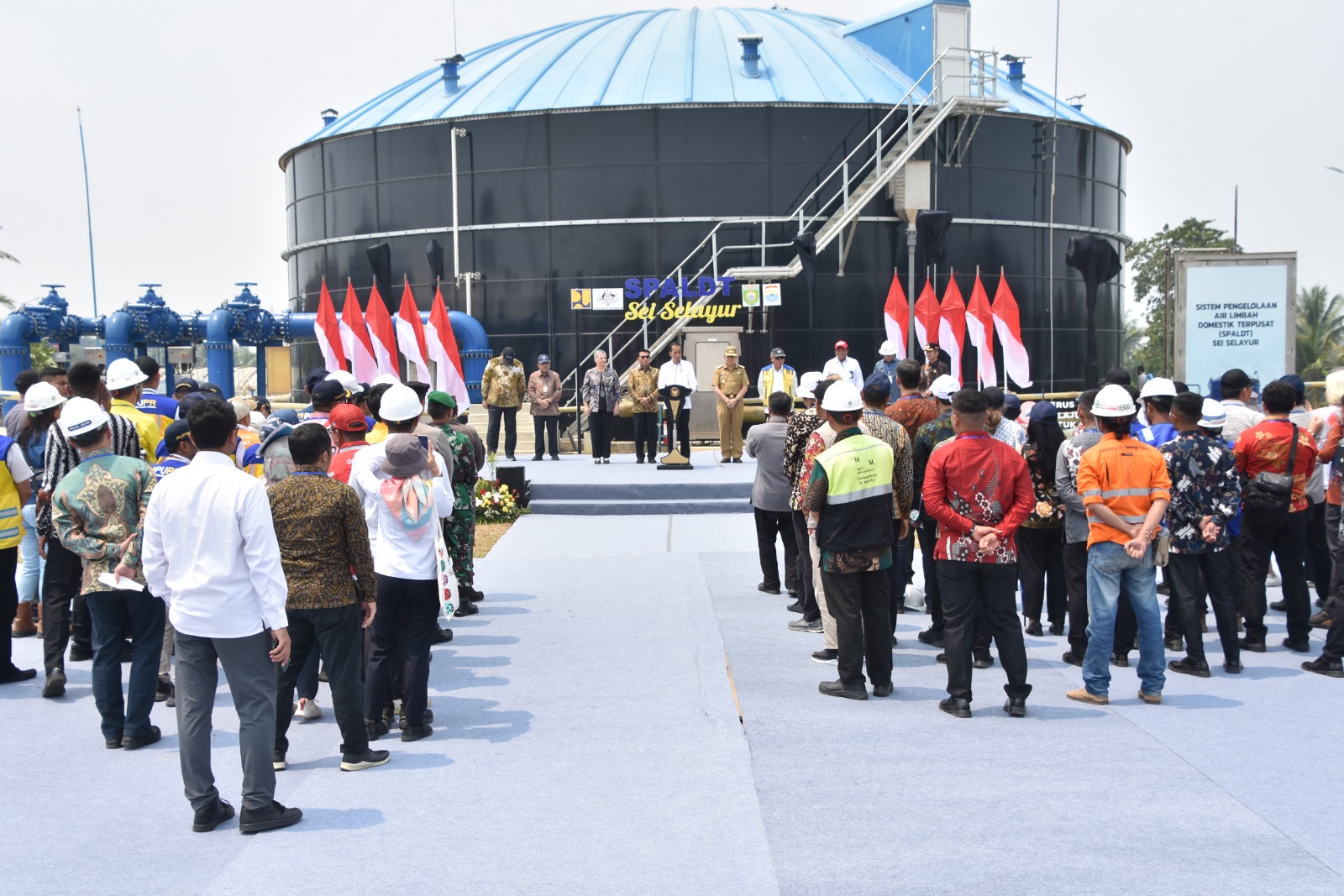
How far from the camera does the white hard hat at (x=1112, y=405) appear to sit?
707cm

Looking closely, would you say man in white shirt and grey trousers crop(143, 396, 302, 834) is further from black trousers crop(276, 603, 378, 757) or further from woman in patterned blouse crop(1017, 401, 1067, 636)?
woman in patterned blouse crop(1017, 401, 1067, 636)

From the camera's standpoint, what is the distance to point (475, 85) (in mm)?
32344

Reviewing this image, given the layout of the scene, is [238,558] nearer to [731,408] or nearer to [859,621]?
[859,621]

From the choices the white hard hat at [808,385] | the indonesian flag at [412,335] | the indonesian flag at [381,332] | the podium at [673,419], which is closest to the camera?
the white hard hat at [808,385]

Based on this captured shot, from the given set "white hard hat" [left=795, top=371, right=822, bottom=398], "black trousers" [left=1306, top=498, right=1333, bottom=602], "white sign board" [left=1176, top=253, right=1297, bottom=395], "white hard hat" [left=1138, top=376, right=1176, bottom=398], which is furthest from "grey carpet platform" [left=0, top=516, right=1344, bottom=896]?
"white sign board" [left=1176, top=253, right=1297, bottom=395]

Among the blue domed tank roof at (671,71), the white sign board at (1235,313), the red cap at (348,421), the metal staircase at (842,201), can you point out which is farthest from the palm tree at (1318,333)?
the red cap at (348,421)

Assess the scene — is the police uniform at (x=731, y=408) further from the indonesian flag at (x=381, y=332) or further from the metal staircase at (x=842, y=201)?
the metal staircase at (x=842, y=201)

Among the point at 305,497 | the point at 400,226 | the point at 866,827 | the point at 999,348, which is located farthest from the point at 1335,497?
the point at 400,226

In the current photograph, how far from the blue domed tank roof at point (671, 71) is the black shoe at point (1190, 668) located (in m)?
22.8

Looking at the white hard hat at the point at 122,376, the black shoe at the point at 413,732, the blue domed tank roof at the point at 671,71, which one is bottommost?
the black shoe at the point at 413,732

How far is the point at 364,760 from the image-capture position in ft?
20.2

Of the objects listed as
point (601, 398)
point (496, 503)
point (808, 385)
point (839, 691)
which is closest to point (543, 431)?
point (601, 398)

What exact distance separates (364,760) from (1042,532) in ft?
17.8

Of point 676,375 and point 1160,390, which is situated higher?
point 676,375
